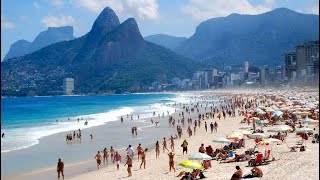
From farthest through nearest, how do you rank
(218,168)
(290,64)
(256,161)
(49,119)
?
(290,64)
(49,119)
(218,168)
(256,161)

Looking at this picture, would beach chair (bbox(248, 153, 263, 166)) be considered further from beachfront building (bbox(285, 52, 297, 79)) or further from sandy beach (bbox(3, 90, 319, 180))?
beachfront building (bbox(285, 52, 297, 79))

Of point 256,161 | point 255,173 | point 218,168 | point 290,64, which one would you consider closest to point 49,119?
point 218,168

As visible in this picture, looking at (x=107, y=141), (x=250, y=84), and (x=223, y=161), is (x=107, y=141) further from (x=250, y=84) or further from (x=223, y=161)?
(x=250, y=84)

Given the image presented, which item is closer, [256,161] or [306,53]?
[256,161]

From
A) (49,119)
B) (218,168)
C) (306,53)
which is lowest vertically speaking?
(49,119)

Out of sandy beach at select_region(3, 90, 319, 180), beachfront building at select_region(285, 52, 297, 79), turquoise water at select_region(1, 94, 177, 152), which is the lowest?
turquoise water at select_region(1, 94, 177, 152)

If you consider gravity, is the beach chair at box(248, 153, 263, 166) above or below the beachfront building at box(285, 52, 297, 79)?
below

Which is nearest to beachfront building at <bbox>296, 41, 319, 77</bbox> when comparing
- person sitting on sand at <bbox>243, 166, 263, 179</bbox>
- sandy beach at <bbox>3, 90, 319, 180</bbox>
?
sandy beach at <bbox>3, 90, 319, 180</bbox>

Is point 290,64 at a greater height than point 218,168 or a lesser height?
greater

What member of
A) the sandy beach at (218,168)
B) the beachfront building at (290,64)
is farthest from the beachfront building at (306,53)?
the sandy beach at (218,168)

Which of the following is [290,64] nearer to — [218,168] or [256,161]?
[256,161]

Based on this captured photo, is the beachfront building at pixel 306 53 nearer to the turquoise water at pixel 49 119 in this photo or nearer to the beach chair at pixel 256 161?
the turquoise water at pixel 49 119

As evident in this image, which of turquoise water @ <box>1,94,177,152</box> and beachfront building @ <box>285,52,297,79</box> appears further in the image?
beachfront building @ <box>285,52,297,79</box>
